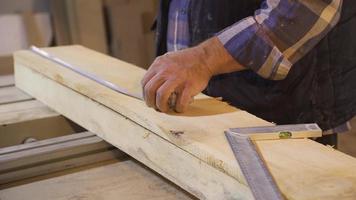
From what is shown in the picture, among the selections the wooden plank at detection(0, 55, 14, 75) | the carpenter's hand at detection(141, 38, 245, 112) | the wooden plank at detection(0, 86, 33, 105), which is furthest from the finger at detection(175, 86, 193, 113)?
the wooden plank at detection(0, 55, 14, 75)

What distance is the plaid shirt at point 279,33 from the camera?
0.97 m

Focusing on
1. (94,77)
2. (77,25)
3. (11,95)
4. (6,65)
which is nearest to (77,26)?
(77,25)

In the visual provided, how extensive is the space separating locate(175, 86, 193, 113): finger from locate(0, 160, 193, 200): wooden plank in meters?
0.14

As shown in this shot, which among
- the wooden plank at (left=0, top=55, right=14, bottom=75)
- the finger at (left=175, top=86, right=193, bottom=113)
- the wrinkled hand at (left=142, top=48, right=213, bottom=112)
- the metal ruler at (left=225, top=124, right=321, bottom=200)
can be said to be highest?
the wrinkled hand at (left=142, top=48, right=213, bottom=112)

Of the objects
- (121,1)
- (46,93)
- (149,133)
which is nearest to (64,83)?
(46,93)

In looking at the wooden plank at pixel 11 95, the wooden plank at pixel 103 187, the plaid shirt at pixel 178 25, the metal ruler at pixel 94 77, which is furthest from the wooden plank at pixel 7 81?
the wooden plank at pixel 103 187

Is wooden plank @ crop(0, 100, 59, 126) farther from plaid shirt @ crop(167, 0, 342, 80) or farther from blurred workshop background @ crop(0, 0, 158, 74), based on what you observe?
blurred workshop background @ crop(0, 0, 158, 74)

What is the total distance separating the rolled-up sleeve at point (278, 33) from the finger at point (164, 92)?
→ 15cm

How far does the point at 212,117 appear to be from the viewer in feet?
3.07

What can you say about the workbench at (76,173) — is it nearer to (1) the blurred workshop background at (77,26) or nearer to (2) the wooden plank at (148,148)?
(2) the wooden plank at (148,148)

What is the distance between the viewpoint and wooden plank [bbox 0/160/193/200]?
88 centimetres

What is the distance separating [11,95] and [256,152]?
0.93 meters

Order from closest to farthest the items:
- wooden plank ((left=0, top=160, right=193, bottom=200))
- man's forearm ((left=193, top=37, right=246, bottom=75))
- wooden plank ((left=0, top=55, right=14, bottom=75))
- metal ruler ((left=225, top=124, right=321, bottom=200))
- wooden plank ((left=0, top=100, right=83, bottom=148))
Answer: metal ruler ((left=225, top=124, right=321, bottom=200)) → wooden plank ((left=0, top=160, right=193, bottom=200)) → man's forearm ((left=193, top=37, right=246, bottom=75)) → wooden plank ((left=0, top=100, right=83, bottom=148)) → wooden plank ((left=0, top=55, right=14, bottom=75))

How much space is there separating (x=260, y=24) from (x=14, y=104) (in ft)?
2.44
